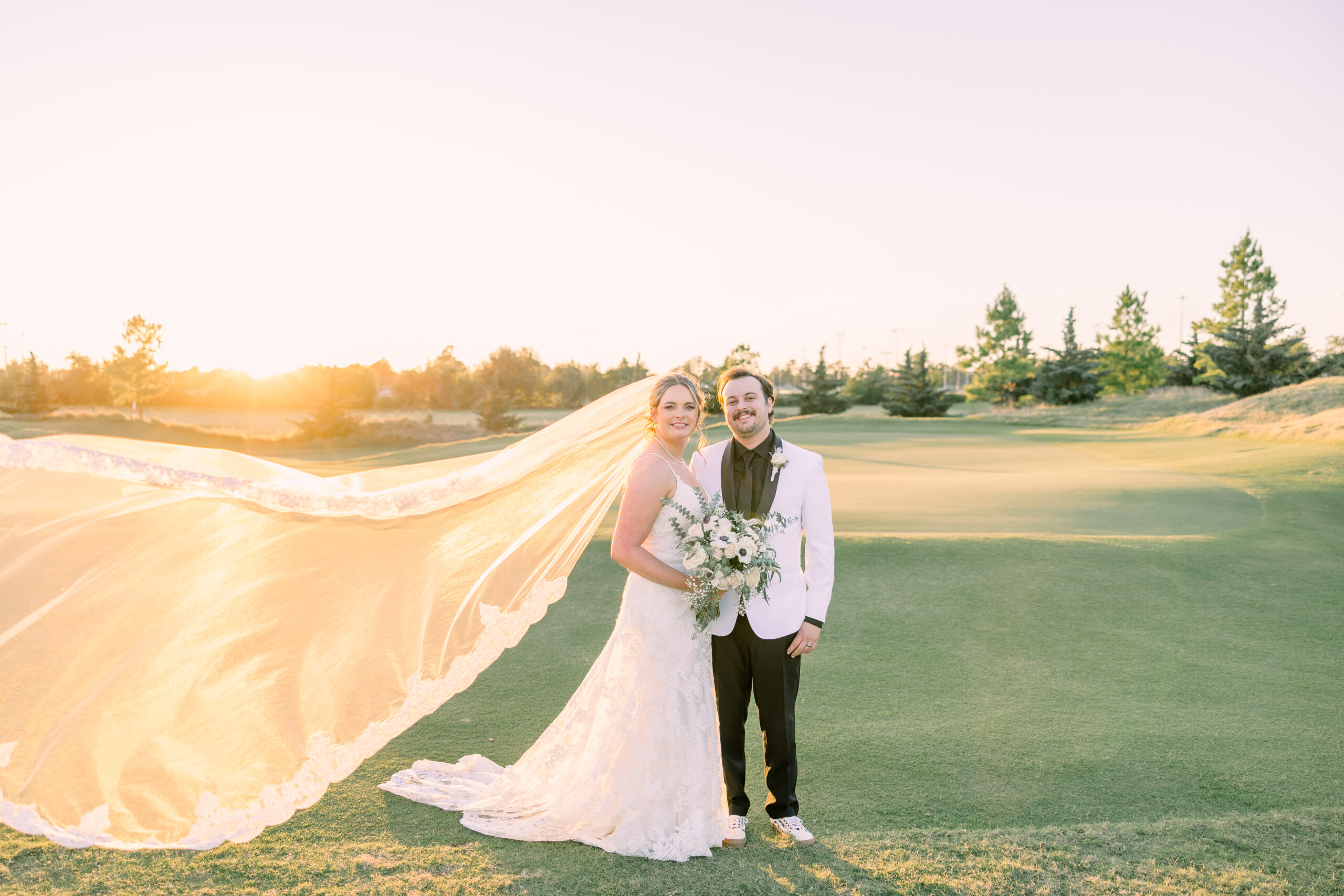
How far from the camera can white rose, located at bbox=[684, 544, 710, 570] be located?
306cm

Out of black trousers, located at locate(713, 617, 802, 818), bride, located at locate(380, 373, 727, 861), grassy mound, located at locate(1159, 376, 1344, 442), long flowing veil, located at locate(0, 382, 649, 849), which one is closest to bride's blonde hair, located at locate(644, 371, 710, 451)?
Result: bride, located at locate(380, 373, 727, 861)

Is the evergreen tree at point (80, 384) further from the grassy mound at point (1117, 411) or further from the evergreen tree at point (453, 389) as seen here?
the grassy mound at point (1117, 411)

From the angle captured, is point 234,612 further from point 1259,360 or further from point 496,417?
point 1259,360

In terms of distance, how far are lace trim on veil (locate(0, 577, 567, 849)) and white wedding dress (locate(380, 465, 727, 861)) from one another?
19.1 inches

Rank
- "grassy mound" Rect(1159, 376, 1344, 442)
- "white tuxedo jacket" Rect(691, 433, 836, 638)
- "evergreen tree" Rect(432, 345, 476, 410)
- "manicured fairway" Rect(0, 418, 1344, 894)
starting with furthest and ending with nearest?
1. "evergreen tree" Rect(432, 345, 476, 410)
2. "grassy mound" Rect(1159, 376, 1344, 442)
3. "white tuxedo jacket" Rect(691, 433, 836, 638)
4. "manicured fairway" Rect(0, 418, 1344, 894)

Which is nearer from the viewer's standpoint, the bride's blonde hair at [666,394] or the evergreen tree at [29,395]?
the bride's blonde hair at [666,394]

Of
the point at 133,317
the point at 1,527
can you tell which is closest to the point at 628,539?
the point at 1,527

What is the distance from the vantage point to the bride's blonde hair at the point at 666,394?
3404 mm

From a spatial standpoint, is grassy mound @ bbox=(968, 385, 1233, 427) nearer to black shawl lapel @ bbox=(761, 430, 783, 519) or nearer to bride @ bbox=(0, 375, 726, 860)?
black shawl lapel @ bbox=(761, 430, 783, 519)

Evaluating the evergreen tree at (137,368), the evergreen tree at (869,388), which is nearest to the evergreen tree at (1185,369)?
the evergreen tree at (869,388)

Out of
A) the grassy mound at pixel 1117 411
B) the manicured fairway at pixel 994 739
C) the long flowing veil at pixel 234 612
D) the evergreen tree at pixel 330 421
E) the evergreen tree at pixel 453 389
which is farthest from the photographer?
the evergreen tree at pixel 453 389

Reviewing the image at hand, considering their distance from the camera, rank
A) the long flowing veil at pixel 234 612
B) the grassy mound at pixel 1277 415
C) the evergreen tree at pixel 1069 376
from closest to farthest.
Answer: the long flowing veil at pixel 234 612
the grassy mound at pixel 1277 415
the evergreen tree at pixel 1069 376

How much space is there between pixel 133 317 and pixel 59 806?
40343 mm

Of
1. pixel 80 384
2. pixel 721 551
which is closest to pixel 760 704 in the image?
pixel 721 551
